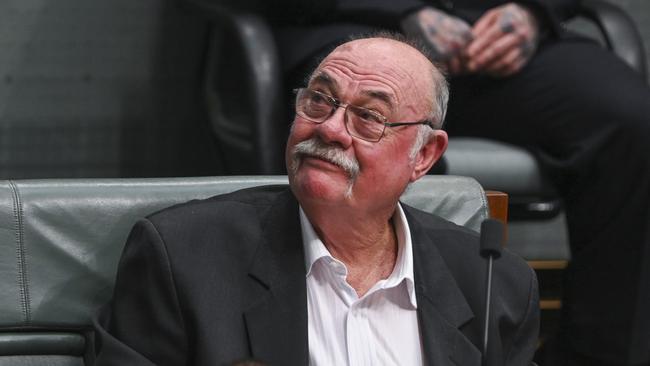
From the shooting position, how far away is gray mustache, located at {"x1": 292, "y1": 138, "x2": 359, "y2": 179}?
1.45 metres

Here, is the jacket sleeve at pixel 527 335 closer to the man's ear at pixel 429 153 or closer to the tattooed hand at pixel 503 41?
the man's ear at pixel 429 153

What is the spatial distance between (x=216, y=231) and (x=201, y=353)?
0.16m

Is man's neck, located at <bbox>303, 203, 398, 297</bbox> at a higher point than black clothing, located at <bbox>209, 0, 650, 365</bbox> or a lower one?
higher

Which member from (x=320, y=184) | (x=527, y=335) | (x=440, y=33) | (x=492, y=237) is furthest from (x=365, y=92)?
(x=440, y=33)

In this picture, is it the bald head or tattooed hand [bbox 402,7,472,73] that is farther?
tattooed hand [bbox 402,7,472,73]

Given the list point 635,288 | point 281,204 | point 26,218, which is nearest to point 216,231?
point 281,204

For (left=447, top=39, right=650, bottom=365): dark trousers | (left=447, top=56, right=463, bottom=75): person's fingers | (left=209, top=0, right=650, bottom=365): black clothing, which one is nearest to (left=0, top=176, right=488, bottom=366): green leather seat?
→ (left=209, top=0, right=650, bottom=365): black clothing

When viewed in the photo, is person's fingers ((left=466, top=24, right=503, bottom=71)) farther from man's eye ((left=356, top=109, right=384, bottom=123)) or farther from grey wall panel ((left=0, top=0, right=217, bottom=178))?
man's eye ((left=356, top=109, right=384, bottom=123))

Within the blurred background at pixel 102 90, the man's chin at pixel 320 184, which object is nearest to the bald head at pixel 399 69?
the man's chin at pixel 320 184

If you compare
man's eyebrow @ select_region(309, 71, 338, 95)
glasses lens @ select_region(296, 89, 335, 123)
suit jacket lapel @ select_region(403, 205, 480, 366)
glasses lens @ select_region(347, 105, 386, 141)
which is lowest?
suit jacket lapel @ select_region(403, 205, 480, 366)

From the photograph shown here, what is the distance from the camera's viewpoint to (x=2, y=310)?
1442mm

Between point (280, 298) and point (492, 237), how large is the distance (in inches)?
10.2

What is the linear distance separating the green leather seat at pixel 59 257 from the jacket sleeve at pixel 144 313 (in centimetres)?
A: 10

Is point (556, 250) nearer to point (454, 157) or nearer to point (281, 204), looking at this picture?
point (454, 157)
